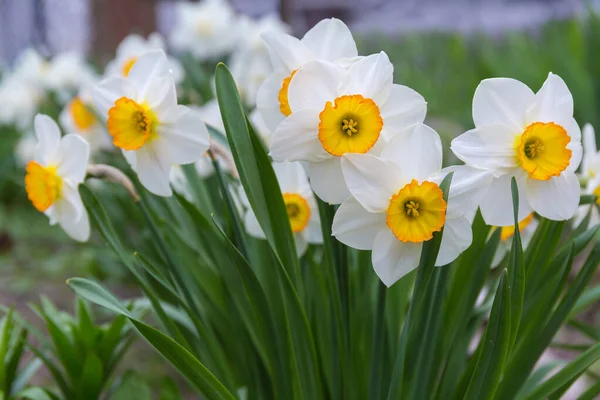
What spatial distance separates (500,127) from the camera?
70cm

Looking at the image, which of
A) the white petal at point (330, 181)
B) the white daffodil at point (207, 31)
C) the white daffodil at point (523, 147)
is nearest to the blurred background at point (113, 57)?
the white daffodil at point (207, 31)

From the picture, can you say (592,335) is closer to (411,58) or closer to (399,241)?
(399,241)

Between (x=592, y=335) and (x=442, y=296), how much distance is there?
403 millimetres

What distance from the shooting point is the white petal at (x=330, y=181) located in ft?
2.23

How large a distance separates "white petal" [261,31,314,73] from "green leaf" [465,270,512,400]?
0.33 m

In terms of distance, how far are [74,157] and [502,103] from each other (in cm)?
54

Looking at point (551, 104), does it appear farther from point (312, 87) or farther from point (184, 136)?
point (184, 136)

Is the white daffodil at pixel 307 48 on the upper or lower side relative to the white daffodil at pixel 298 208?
upper

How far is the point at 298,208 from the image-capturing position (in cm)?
91

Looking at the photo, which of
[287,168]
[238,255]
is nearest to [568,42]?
[287,168]

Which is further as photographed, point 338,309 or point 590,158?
point 590,158

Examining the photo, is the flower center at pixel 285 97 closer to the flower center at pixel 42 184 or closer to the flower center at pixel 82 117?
the flower center at pixel 42 184

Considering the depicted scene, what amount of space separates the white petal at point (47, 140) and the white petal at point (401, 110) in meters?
0.46

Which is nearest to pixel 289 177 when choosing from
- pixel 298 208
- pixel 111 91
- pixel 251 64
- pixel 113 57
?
pixel 298 208
